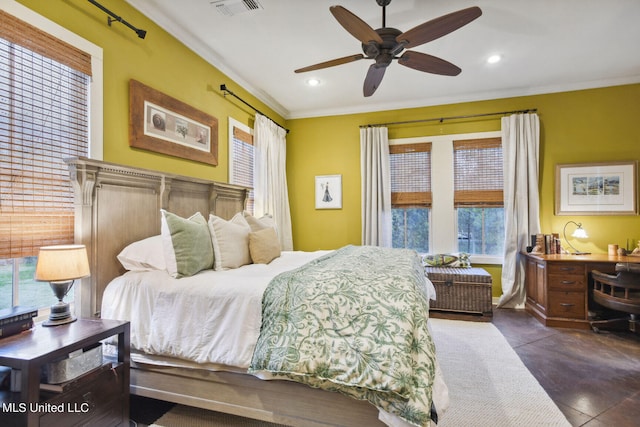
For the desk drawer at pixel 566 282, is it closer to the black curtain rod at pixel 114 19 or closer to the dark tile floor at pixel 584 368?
the dark tile floor at pixel 584 368

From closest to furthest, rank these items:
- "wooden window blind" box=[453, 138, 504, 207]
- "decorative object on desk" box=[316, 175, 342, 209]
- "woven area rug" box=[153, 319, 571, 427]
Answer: "woven area rug" box=[153, 319, 571, 427] → "wooden window blind" box=[453, 138, 504, 207] → "decorative object on desk" box=[316, 175, 342, 209]

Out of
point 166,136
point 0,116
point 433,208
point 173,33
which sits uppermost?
point 173,33

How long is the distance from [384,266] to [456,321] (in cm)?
218

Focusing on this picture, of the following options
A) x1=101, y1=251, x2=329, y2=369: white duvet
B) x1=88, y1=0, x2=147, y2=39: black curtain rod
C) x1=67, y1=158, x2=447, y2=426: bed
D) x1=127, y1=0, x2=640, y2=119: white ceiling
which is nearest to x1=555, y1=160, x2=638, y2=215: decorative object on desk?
x1=127, y1=0, x2=640, y2=119: white ceiling

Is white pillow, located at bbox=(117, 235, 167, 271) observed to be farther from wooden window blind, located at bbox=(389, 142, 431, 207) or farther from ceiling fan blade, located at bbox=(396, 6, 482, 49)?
wooden window blind, located at bbox=(389, 142, 431, 207)

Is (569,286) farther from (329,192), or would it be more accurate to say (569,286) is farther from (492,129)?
(329,192)

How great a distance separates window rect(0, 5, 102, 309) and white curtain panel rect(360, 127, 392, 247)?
349 centimetres

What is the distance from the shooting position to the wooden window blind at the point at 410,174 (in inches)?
179

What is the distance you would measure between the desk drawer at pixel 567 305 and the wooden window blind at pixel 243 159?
378 cm

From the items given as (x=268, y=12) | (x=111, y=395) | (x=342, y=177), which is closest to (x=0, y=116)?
(x=111, y=395)

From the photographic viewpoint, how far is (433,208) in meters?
4.51

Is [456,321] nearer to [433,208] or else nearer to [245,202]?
[433,208]

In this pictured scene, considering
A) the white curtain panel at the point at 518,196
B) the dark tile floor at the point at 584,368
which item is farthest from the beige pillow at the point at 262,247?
the white curtain panel at the point at 518,196

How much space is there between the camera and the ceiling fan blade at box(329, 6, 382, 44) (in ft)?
6.03
